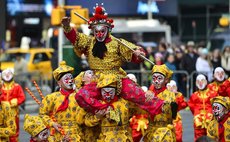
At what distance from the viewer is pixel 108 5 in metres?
37.7

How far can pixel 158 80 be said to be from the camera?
15273 millimetres

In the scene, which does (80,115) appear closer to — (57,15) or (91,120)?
(91,120)

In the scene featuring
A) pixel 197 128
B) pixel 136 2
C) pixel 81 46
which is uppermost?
pixel 136 2

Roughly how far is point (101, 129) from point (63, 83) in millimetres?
1284

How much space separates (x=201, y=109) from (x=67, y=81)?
14.2 ft

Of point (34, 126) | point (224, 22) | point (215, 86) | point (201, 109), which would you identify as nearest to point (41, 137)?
point (34, 126)

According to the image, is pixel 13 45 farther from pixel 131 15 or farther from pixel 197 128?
pixel 197 128

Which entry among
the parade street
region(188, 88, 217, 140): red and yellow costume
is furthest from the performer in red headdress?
the parade street

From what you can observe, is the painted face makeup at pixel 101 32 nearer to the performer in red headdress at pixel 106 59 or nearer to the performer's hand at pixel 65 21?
the performer in red headdress at pixel 106 59

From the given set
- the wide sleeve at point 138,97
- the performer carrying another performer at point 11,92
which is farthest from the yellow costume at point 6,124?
the performer carrying another performer at point 11,92

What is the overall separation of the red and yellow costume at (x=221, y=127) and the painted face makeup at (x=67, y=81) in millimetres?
2099

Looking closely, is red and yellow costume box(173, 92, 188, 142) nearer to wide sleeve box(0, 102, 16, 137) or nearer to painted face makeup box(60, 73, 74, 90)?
painted face makeup box(60, 73, 74, 90)

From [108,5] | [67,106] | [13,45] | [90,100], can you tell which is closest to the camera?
[90,100]

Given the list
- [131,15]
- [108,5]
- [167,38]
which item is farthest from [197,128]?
[131,15]
